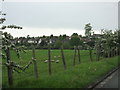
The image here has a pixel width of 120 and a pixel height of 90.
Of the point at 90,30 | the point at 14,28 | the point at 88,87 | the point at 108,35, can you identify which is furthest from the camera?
the point at 90,30

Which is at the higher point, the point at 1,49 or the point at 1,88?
the point at 1,49

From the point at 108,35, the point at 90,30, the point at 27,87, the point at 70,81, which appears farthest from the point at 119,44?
the point at 90,30

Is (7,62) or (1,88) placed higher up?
(7,62)

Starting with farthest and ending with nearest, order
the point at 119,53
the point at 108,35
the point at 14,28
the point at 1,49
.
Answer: the point at 119,53 < the point at 108,35 < the point at 14,28 < the point at 1,49

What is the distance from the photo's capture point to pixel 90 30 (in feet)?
374

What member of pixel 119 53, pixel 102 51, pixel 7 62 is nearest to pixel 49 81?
pixel 7 62

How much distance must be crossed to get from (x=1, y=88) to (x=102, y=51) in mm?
28383

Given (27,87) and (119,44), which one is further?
(119,44)

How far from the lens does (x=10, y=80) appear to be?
32.2 feet

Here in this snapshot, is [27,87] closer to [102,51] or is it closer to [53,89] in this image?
[53,89]

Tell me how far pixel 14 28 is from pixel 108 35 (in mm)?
27965

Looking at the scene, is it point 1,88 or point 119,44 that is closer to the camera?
point 1,88

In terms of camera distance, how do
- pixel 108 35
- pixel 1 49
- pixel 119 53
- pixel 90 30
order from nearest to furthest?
pixel 1 49
pixel 108 35
pixel 119 53
pixel 90 30

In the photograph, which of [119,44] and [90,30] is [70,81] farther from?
[90,30]
